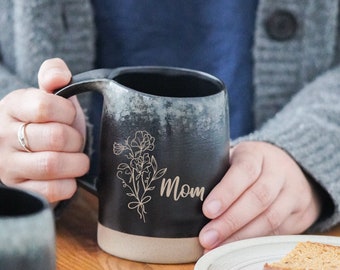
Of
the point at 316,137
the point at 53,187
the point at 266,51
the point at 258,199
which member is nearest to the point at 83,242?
the point at 53,187

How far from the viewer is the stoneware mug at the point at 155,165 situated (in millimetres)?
622

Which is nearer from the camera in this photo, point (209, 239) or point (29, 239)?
point (29, 239)

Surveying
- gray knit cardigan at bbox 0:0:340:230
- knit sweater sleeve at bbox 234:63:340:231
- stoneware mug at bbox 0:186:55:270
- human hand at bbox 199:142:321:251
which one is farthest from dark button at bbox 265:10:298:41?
stoneware mug at bbox 0:186:55:270

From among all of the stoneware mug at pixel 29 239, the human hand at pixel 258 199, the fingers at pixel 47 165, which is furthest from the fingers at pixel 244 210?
the stoneware mug at pixel 29 239

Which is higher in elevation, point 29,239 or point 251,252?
point 29,239

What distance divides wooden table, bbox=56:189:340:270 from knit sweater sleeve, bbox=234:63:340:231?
0.04m

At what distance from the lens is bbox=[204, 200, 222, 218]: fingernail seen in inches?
25.6

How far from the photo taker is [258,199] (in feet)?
2.35

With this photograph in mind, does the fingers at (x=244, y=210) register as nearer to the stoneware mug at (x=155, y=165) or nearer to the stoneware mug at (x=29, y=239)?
the stoneware mug at (x=155, y=165)

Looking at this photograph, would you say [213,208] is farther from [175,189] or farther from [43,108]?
[43,108]

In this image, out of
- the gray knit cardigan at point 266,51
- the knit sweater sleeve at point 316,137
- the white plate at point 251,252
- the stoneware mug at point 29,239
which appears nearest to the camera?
the stoneware mug at point 29,239

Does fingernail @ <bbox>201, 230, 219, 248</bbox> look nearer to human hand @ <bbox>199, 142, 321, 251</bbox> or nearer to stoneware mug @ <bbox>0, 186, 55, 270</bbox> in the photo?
human hand @ <bbox>199, 142, 321, 251</bbox>

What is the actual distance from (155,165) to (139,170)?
14 mm

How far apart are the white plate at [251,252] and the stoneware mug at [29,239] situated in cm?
19
